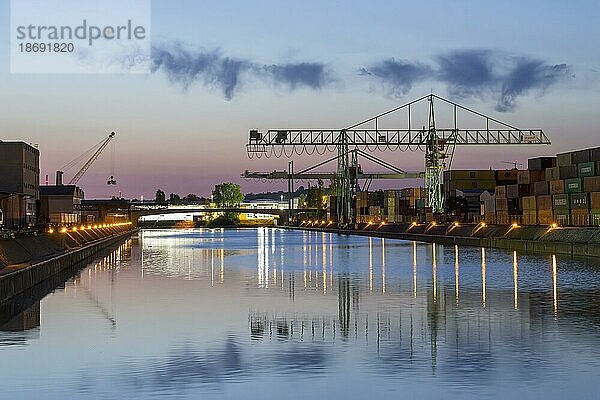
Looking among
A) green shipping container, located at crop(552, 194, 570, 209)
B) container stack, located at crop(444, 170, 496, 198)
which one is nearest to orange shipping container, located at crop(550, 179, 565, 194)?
green shipping container, located at crop(552, 194, 570, 209)

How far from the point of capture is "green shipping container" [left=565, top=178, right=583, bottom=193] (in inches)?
3120

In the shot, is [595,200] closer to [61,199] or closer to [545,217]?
[545,217]

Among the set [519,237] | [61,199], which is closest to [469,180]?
[61,199]

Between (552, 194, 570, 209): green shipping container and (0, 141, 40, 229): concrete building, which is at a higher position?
(0, 141, 40, 229): concrete building

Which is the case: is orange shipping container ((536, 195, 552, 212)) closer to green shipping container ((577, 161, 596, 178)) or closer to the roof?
green shipping container ((577, 161, 596, 178))

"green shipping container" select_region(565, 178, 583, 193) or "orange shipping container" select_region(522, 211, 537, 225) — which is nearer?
"green shipping container" select_region(565, 178, 583, 193)

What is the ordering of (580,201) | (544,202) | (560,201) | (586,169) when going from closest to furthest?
(580,201), (586,169), (560,201), (544,202)

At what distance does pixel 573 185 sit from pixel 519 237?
52.0 feet

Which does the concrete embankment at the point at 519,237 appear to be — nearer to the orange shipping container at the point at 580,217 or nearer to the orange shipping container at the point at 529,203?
the orange shipping container at the point at 580,217

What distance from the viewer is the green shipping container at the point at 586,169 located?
258 ft

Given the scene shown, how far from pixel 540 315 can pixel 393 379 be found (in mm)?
9391

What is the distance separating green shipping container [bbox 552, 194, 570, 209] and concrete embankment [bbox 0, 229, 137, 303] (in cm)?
4001

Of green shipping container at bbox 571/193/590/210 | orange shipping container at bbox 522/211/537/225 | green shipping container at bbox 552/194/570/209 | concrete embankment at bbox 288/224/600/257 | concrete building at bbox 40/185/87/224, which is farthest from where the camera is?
concrete building at bbox 40/185/87/224

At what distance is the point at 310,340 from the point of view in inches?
709
